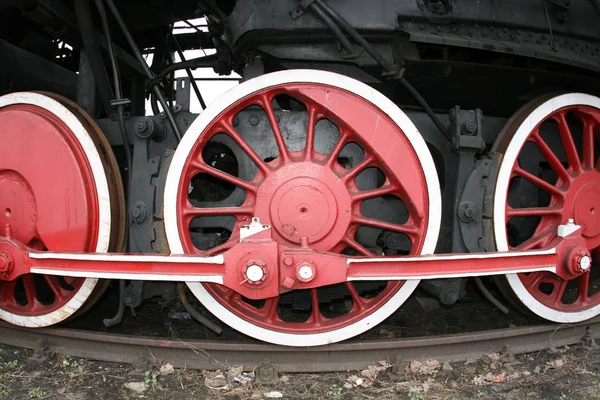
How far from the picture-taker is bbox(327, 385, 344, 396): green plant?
7.48 ft

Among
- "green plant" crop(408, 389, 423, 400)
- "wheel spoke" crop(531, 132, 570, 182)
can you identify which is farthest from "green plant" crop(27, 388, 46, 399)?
"wheel spoke" crop(531, 132, 570, 182)

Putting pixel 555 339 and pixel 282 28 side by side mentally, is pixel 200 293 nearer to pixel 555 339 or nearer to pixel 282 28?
pixel 282 28

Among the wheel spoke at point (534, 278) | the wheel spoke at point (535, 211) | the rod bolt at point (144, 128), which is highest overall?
the rod bolt at point (144, 128)

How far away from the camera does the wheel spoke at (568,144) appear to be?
2.69 meters

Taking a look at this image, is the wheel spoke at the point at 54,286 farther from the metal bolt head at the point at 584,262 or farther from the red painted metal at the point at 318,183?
the metal bolt head at the point at 584,262

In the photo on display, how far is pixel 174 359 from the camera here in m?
2.53

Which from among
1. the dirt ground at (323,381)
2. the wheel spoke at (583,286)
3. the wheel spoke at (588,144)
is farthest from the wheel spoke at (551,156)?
the dirt ground at (323,381)

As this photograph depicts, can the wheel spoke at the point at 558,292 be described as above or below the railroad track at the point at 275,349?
above

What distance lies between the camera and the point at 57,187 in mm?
2418

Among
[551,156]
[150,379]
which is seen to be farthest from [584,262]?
[150,379]

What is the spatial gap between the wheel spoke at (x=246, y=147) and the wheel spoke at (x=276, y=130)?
0.10 meters

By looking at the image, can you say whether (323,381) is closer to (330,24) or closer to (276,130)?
(276,130)

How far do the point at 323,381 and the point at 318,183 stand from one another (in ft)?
3.26

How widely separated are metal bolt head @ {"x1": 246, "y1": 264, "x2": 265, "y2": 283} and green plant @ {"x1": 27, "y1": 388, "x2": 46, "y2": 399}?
44.9 inches
